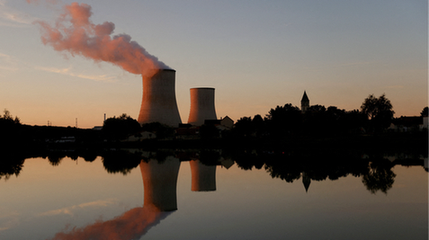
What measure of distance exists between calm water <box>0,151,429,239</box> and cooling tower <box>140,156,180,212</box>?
36 mm

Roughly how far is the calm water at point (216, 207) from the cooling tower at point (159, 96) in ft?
80.8

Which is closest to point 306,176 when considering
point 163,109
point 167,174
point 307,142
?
point 167,174

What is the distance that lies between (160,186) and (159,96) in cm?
2709

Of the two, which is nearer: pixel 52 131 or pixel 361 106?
pixel 361 106

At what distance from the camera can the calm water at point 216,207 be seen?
6648mm

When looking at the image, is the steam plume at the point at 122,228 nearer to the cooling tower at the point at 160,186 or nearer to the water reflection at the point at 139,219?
the water reflection at the point at 139,219

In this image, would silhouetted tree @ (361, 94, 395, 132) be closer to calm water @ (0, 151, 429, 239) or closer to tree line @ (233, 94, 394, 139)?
tree line @ (233, 94, 394, 139)

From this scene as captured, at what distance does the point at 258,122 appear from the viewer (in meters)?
→ 51.5

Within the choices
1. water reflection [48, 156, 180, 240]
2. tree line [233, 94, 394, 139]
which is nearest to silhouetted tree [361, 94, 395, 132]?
tree line [233, 94, 394, 139]

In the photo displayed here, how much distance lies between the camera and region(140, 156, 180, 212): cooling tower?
9.44 m

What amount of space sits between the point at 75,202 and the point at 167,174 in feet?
19.2

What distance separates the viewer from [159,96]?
38.5m

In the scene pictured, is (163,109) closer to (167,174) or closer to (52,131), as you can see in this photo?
(167,174)

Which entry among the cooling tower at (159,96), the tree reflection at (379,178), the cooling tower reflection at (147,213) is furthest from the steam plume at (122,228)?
the cooling tower at (159,96)
